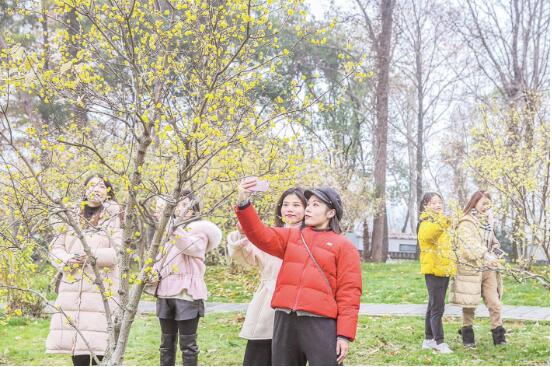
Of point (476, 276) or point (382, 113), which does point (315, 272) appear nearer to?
point (476, 276)

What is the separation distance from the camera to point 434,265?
625 centimetres

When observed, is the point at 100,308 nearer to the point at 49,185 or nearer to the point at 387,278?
the point at 49,185

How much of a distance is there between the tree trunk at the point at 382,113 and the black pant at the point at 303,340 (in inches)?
604

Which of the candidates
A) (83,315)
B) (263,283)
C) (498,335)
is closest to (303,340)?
(263,283)

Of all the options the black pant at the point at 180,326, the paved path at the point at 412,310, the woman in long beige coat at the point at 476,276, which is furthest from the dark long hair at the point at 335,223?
the paved path at the point at 412,310

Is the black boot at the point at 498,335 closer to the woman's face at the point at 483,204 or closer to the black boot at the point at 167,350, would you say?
the woman's face at the point at 483,204

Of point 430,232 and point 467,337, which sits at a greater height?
point 430,232

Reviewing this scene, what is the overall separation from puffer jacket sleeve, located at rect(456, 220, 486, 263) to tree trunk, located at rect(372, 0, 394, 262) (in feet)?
40.9

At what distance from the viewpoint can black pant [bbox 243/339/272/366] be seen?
13.8 feet

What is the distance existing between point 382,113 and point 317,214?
50.8ft

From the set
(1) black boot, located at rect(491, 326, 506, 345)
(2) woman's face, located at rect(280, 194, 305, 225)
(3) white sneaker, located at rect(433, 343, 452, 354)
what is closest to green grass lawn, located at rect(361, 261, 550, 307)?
(1) black boot, located at rect(491, 326, 506, 345)

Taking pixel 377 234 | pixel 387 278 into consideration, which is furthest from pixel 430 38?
pixel 387 278

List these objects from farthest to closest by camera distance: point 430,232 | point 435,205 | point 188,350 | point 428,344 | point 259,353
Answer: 1. point 428,344
2. point 430,232
3. point 435,205
4. point 188,350
5. point 259,353

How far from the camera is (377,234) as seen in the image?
19.7 meters
